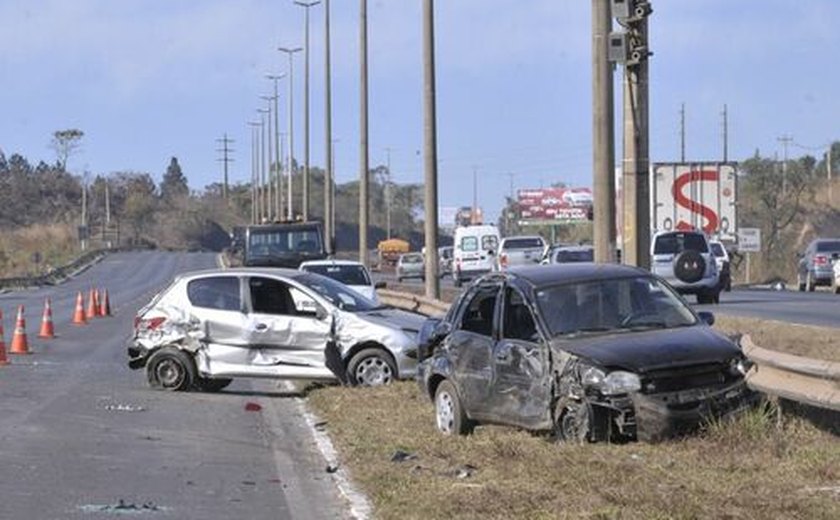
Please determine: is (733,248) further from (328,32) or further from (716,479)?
(716,479)

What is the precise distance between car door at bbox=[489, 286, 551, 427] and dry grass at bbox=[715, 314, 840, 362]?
15.8ft

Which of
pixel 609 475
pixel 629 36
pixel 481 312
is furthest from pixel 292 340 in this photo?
pixel 609 475

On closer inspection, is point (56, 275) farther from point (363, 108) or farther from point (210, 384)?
point (210, 384)

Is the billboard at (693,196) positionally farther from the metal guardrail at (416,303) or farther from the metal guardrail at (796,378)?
the metal guardrail at (796,378)

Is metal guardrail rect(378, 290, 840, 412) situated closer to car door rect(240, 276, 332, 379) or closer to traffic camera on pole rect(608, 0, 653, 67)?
traffic camera on pole rect(608, 0, 653, 67)

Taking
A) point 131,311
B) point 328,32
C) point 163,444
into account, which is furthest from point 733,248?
point 163,444

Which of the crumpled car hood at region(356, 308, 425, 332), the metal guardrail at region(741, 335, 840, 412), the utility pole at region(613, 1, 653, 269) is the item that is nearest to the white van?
the crumpled car hood at region(356, 308, 425, 332)

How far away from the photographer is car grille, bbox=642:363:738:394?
1053 cm

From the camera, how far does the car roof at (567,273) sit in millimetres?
12055

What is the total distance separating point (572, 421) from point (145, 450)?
12.7 ft

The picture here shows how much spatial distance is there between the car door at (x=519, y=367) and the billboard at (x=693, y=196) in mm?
25049

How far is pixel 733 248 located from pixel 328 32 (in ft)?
52.9

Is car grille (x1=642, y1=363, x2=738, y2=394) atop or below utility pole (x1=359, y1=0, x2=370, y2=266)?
below

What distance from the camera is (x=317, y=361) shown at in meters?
17.0
